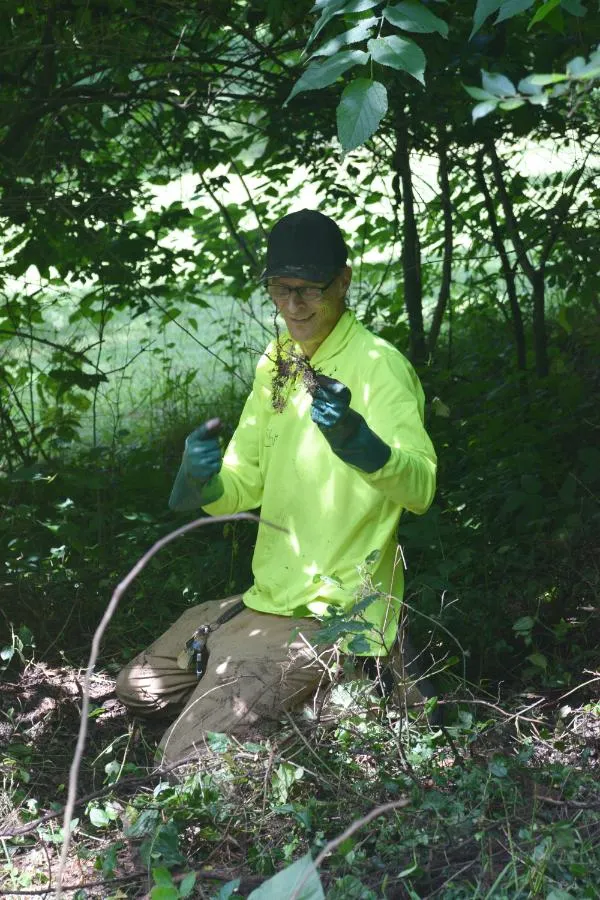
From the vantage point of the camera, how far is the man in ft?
9.66

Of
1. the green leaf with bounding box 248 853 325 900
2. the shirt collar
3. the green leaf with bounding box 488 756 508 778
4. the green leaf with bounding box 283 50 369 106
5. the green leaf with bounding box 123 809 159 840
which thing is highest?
the green leaf with bounding box 283 50 369 106

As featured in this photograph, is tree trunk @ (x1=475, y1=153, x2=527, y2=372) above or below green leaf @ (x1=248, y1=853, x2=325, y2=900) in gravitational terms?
above

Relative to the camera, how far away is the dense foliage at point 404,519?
244cm

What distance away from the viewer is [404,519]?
172 inches

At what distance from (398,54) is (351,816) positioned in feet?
5.35

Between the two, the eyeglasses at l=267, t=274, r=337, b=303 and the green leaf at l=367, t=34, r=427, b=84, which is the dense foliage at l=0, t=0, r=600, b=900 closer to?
the green leaf at l=367, t=34, r=427, b=84

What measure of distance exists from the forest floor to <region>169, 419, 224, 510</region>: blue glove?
0.67 m

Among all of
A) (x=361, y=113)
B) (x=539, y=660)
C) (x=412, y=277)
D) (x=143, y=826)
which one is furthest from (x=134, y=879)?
(x=412, y=277)

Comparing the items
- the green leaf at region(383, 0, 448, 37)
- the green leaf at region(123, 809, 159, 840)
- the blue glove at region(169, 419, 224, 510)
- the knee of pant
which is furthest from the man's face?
the green leaf at region(123, 809, 159, 840)

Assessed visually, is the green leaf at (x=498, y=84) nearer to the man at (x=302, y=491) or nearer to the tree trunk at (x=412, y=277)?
the man at (x=302, y=491)

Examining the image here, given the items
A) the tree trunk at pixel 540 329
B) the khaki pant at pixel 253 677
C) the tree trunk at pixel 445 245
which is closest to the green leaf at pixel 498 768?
the khaki pant at pixel 253 677

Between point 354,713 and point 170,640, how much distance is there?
824 mm

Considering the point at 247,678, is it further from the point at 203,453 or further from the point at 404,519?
the point at 404,519

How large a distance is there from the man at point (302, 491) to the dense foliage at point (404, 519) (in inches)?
8.2
